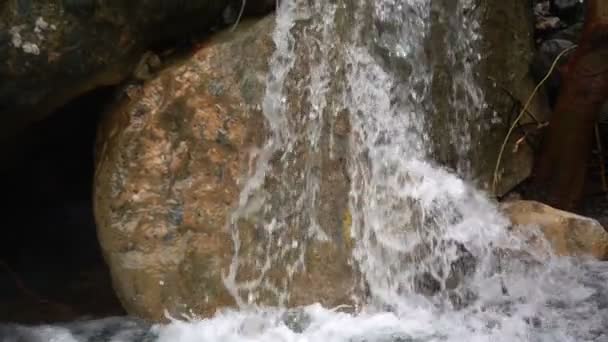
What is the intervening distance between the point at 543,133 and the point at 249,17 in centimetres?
180

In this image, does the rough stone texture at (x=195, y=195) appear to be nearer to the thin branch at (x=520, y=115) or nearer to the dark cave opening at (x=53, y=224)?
the dark cave opening at (x=53, y=224)

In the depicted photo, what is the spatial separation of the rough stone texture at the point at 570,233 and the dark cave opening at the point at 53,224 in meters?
2.04

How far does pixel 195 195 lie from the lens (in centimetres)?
304

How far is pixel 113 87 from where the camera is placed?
3.17 m

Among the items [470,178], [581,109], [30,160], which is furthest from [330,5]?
[30,160]

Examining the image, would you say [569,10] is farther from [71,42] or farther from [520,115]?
[71,42]

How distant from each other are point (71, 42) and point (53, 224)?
1742mm

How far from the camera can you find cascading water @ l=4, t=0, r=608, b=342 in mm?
2912

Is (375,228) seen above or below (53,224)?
above

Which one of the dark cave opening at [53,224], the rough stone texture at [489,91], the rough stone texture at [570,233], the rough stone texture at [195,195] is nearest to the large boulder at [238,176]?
the rough stone texture at [195,195]

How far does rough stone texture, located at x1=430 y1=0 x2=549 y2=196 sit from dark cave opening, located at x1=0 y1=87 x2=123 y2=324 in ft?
5.40

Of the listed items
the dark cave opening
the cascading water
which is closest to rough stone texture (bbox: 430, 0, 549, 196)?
the cascading water

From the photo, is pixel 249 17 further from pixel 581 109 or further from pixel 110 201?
pixel 581 109

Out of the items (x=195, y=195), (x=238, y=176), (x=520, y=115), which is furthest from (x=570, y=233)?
(x=195, y=195)
